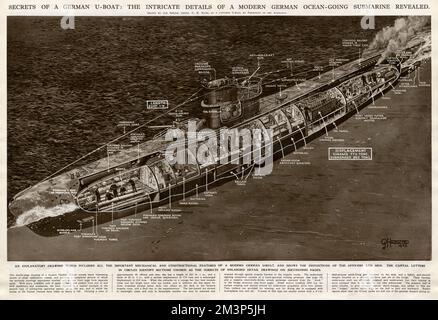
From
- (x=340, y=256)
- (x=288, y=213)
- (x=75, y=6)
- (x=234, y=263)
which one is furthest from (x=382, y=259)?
(x=75, y=6)

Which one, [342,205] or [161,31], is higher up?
[161,31]

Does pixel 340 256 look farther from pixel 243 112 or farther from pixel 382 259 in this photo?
pixel 243 112

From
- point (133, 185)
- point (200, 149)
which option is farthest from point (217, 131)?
point (133, 185)
